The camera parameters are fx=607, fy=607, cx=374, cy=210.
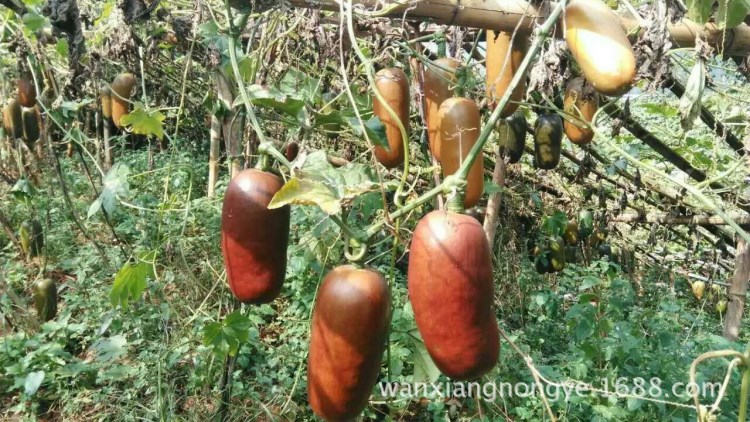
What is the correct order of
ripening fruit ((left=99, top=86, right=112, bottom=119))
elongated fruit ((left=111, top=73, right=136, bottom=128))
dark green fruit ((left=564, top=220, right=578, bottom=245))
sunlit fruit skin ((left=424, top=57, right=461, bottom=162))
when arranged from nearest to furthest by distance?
sunlit fruit skin ((left=424, top=57, right=461, bottom=162)) → elongated fruit ((left=111, top=73, right=136, bottom=128)) → ripening fruit ((left=99, top=86, right=112, bottom=119)) → dark green fruit ((left=564, top=220, right=578, bottom=245))

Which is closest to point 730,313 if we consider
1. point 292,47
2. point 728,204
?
point 728,204

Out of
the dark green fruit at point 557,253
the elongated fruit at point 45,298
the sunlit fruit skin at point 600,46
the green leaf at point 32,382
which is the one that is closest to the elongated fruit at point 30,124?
the elongated fruit at point 45,298

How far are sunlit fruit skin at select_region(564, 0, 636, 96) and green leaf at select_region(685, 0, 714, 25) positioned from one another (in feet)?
1.05

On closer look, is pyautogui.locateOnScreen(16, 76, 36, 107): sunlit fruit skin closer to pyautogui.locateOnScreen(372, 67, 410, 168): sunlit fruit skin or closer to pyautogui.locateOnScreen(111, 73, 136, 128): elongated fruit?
pyautogui.locateOnScreen(111, 73, 136, 128): elongated fruit

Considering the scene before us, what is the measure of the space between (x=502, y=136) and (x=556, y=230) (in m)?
1.78

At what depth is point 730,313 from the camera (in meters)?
2.68

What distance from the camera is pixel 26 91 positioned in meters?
2.54

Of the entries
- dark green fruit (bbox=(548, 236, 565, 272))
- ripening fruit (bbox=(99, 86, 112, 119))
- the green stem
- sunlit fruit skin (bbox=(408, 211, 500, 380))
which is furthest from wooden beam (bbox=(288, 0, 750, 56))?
dark green fruit (bbox=(548, 236, 565, 272))

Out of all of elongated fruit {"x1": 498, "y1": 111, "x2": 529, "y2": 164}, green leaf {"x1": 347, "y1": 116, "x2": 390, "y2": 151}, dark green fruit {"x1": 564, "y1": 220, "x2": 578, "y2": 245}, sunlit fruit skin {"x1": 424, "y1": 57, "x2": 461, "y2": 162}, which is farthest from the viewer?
dark green fruit {"x1": 564, "y1": 220, "x2": 578, "y2": 245}

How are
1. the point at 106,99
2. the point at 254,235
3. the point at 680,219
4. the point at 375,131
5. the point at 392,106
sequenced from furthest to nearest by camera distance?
1. the point at 680,219
2. the point at 106,99
3. the point at 392,106
4. the point at 375,131
5. the point at 254,235

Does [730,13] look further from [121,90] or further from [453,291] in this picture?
[121,90]

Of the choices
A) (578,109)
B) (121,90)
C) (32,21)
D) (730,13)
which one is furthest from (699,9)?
(121,90)

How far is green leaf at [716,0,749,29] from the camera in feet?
3.86

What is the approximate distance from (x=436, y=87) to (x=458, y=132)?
21 centimetres
